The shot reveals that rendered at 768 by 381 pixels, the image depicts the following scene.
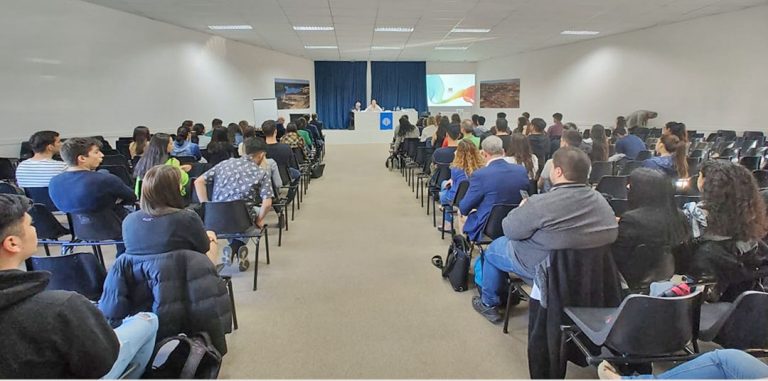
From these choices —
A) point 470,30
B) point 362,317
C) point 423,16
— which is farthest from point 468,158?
point 470,30

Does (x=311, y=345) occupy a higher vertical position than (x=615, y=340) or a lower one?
lower

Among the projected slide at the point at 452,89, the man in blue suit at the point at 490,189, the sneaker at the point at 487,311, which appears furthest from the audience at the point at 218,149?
the projected slide at the point at 452,89

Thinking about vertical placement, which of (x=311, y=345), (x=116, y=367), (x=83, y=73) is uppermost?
(x=83, y=73)

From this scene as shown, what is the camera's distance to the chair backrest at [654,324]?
5.73ft

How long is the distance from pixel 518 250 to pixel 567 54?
43.5ft

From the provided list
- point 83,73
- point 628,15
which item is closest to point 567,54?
point 628,15

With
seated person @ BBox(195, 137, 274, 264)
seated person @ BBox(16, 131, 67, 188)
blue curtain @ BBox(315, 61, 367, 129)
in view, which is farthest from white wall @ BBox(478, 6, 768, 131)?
seated person @ BBox(16, 131, 67, 188)

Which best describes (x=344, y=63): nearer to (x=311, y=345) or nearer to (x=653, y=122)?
(x=653, y=122)

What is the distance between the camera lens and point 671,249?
2.47 m

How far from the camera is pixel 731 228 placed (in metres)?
2.30

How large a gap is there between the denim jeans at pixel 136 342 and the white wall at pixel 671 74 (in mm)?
10789

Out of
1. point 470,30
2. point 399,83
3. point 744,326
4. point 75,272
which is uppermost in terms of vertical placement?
point 470,30

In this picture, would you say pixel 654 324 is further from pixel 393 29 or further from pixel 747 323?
pixel 393 29

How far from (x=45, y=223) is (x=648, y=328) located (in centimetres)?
416
